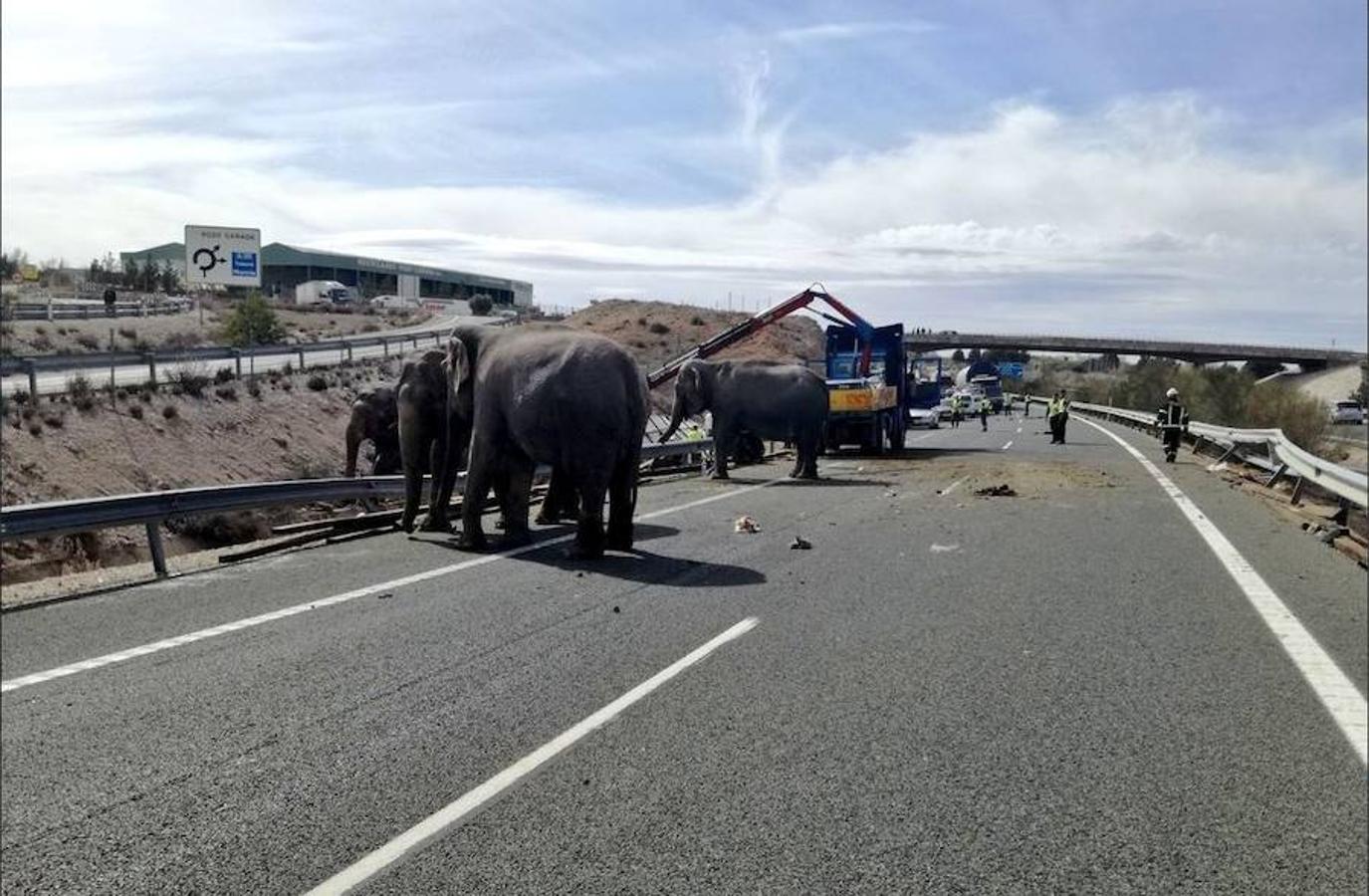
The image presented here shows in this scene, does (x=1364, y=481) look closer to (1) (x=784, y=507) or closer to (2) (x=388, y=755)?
(2) (x=388, y=755)

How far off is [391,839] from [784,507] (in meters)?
11.9

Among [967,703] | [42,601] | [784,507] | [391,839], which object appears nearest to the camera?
[391,839]

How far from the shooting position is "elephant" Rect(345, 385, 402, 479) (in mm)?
19469

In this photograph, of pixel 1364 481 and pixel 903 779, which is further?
pixel 1364 481

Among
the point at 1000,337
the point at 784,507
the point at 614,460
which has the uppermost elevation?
the point at 1000,337

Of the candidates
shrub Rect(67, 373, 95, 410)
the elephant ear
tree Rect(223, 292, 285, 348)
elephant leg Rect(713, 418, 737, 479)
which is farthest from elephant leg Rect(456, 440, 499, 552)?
shrub Rect(67, 373, 95, 410)

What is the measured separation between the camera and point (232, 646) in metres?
7.48

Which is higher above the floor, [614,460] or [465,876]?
[614,460]

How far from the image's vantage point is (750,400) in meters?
22.5

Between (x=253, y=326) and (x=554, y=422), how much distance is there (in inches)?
521

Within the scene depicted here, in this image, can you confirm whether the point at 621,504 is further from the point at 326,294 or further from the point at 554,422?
the point at 326,294

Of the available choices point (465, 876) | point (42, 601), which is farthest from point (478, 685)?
point (42, 601)

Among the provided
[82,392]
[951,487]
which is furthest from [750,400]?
[82,392]

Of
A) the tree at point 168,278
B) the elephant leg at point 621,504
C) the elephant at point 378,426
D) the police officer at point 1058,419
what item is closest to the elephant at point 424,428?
the elephant leg at point 621,504
